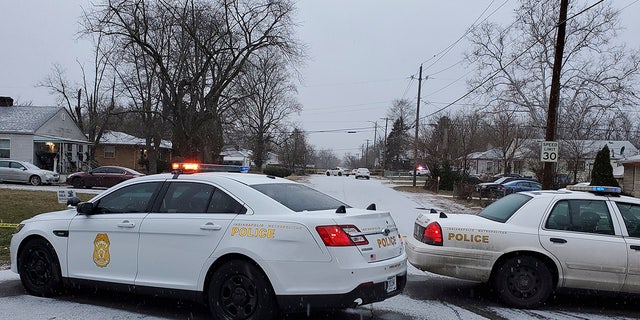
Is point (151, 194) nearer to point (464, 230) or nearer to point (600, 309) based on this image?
point (464, 230)

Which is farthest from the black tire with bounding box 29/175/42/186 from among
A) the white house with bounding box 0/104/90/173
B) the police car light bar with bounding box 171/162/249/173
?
the police car light bar with bounding box 171/162/249/173

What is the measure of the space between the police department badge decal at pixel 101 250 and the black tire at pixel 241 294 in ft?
4.55

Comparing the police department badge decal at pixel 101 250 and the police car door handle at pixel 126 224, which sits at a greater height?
the police car door handle at pixel 126 224

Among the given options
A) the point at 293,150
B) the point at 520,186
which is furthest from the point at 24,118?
the point at 293,150

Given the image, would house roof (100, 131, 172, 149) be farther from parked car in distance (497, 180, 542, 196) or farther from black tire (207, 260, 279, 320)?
black tire (207, 260, 279, 320)

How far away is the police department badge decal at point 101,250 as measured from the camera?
5.68m

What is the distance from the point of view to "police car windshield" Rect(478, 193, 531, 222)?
6533 mm

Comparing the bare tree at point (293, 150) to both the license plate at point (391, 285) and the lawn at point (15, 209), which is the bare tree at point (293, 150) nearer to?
the lawn at point (15, 209)

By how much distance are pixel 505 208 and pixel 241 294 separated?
3713 mm

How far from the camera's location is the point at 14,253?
6.38 m

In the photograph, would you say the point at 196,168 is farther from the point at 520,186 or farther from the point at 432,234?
the point at 520,186

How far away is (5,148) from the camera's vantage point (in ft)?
112

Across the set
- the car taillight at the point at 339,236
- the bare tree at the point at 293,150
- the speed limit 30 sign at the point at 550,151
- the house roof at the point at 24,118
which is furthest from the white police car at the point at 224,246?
the bare tree at the point at 293,150

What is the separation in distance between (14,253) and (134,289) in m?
2.00
